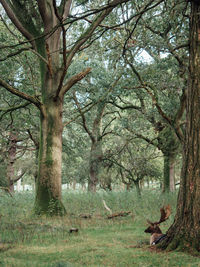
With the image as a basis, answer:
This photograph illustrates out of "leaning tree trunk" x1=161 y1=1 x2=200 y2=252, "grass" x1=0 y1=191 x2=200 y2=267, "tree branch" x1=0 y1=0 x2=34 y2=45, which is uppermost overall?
"tree branch" x1=0 y1=0 x2=34 y2=45

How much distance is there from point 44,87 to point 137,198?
594 cm

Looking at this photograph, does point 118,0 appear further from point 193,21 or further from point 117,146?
point 117,146

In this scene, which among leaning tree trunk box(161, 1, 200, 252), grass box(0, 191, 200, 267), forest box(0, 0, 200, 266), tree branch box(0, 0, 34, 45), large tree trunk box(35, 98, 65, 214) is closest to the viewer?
grass box(0, 191, 200, 267)

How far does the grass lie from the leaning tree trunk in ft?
1.17

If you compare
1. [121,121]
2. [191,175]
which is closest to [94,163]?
[121,121]

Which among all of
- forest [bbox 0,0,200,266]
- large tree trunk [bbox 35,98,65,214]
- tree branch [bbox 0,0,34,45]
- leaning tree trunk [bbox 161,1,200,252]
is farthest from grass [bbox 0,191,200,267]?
tree branch [bbox 0,0,34,45]

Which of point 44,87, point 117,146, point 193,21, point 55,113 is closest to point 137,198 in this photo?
point 55,113

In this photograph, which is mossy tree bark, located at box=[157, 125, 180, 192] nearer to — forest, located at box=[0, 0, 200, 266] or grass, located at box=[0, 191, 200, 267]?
forest, located at box=[0, 0, 200, 266]

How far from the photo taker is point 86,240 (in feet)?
21.4

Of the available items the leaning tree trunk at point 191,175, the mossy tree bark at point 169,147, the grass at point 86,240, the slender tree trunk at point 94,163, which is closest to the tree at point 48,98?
the grass at point 86,240

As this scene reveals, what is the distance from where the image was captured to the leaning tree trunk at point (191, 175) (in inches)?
203

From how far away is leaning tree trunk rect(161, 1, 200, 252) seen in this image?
5156 millimetres

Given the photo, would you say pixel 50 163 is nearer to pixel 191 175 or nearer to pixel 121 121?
pixel 191 175

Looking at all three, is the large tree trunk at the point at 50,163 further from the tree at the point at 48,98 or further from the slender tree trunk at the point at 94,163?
the slender tree trunk at the point at 94,163
